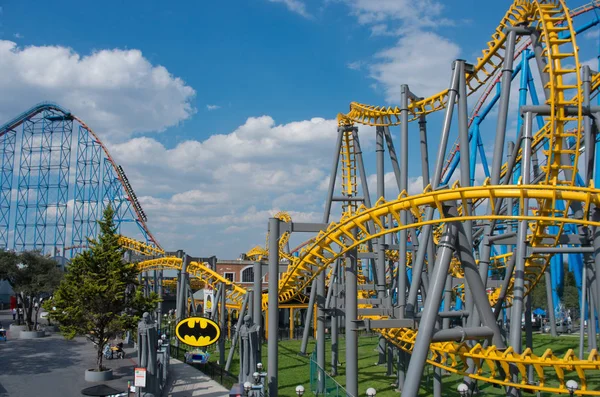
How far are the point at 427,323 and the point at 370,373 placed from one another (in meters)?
11.2

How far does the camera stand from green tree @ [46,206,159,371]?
19.0 m

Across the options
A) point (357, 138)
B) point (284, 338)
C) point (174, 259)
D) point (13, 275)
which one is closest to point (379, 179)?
point (357, 138)

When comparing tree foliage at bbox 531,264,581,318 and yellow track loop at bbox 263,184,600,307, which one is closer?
yellow track loop at bbox 263,184,600,307

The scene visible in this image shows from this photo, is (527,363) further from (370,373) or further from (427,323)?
(370,373)

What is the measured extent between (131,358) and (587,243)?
18272mm

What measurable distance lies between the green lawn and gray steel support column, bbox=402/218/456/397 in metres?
6.47

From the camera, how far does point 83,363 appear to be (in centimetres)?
2170

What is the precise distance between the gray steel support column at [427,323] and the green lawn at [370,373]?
6.47 metres

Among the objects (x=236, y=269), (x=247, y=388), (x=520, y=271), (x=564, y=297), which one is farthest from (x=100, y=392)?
(x=236, y=269)

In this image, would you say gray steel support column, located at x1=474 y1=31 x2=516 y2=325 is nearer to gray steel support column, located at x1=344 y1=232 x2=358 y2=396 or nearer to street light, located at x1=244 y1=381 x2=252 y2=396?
gray steel support column, located at x1=344 y1=232 x2=358 y2=396

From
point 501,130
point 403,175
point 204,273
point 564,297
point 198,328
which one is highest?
point 501,130

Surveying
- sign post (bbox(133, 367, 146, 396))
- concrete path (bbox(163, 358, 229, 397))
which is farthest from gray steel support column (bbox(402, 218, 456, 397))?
concrete path (bbox(163, 358, 229, 397))

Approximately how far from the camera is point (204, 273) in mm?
25156

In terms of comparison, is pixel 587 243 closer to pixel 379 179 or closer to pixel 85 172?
pixel 379 179
